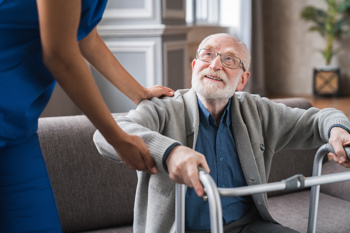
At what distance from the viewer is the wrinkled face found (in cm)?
158

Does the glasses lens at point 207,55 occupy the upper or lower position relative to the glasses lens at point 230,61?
upper

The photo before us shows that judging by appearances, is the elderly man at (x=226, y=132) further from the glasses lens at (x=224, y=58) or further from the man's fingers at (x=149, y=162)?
the man's fingers at (x=149, y=162)

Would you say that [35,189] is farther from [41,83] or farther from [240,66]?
[240,66]

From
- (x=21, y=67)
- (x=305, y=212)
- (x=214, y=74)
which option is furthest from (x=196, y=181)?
(x=305, y=212)

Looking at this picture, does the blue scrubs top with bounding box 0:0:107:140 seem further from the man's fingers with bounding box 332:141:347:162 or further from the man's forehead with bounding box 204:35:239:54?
the man's fingers with bounding box 332:141:347:162

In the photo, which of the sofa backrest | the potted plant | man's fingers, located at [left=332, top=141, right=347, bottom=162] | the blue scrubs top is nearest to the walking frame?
man's fingers, located at [left=332, top=141, right=347, bottom=162]

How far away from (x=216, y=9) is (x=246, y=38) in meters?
0.66

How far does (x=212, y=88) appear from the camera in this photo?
158cm

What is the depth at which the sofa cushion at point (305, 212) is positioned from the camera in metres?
1.95

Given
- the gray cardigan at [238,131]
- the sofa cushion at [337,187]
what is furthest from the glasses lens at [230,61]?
the sofa cushion at [337,187]

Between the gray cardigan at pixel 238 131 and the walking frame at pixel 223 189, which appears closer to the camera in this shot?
the walking frame at pixel 223 189

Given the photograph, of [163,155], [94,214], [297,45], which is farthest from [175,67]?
[297,45]

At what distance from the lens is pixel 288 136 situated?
171cm

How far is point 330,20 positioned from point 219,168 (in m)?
6.91
